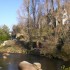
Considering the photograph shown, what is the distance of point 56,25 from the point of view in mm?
43156

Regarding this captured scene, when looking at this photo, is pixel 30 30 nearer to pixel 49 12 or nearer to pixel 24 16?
pixel 24 16

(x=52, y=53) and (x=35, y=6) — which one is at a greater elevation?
(x=35, y=6)

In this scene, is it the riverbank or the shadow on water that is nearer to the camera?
the shadow on water

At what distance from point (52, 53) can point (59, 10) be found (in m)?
8.12

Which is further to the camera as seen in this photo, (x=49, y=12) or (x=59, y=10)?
(x=49, y=12)

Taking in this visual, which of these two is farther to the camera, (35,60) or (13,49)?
(13,49)

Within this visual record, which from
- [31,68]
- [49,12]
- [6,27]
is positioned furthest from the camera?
[6,27]

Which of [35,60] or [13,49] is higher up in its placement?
[35,60]

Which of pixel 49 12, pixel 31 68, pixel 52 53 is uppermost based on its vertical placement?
pixel 49 12

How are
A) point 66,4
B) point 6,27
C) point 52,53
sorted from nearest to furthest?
point 52,53
point 66,4
point 6,27

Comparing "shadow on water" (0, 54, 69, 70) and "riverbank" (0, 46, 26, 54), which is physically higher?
"shadow on water" (0, 54, 69, 70)

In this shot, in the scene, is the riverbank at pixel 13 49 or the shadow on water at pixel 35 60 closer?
the shadow on water at pixel 35 60

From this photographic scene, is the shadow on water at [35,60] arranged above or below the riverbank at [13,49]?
above

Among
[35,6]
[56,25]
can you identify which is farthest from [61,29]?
[35,6]
